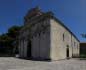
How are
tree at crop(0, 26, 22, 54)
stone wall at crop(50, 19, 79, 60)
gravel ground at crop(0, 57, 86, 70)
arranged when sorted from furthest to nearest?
tree at crop(0, 26, 22, 54) < stone wall at crop(50, 19, 79, 60) < gravel ground at crop(0, 57, 86, 70)

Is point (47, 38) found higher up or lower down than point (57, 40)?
higher up

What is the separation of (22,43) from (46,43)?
50.8 feet

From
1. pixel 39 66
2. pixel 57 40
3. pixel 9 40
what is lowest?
pixel 39 66

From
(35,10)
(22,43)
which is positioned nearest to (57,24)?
(22,43)

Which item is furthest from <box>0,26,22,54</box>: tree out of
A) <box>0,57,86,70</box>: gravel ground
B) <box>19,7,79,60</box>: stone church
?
<box>0,57,86,70</box>: gravel ground

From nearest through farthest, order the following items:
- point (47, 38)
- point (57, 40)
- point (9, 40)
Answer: point (47, 38), point (57, 40), point (9, 40)

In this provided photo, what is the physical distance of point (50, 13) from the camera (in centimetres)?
2969

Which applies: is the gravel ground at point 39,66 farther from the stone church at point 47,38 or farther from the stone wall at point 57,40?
the stone wall at point 57,40

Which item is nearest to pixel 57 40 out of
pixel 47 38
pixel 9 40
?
pixel 47 38

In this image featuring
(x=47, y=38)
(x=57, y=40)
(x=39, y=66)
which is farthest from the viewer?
(x=57, y=40)

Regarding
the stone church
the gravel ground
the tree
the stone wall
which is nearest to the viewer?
the gravel ground

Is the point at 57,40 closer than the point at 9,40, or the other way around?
the point at 57,40

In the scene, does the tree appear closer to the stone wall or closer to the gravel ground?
the stone wall

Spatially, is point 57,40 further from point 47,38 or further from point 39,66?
point 39,66
